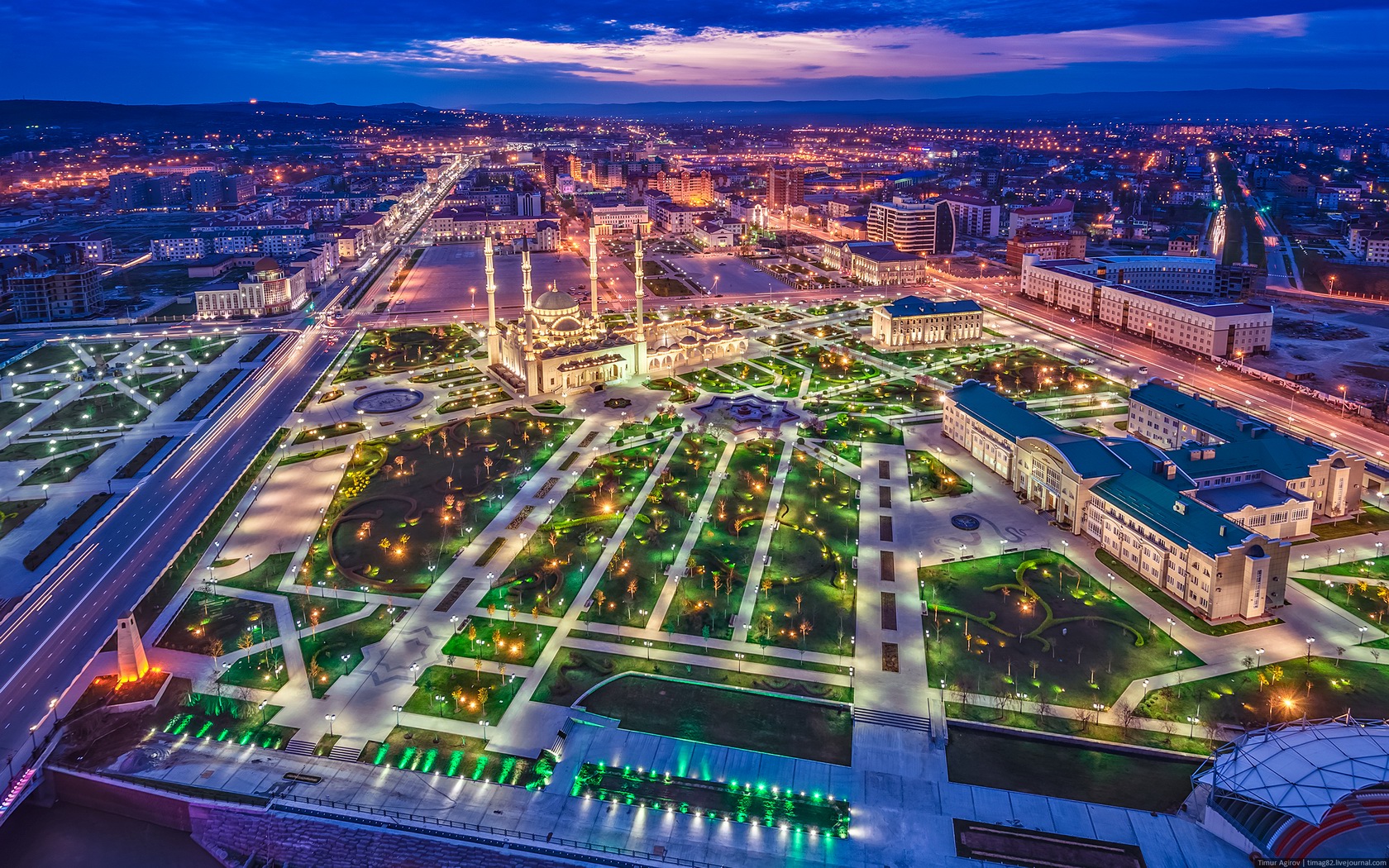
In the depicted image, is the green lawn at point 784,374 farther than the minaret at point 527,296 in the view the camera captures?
No

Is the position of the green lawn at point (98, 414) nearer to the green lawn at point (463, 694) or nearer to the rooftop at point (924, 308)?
the green lawn at point (463, 694)

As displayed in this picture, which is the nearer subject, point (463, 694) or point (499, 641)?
point (463, 694)

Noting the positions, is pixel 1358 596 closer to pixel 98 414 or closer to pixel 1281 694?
pixel 1281 694

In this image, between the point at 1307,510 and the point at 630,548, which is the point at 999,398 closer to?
the point at 1307,510

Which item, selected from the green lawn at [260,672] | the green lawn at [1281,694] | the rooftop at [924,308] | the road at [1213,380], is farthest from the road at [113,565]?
the road at [1213,380]

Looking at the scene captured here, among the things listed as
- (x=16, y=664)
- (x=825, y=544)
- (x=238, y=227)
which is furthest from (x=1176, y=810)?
(x=238, y=227)

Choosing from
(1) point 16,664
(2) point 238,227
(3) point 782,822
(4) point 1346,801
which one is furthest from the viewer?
(2) point 238,227

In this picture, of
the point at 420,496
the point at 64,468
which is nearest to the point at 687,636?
the point at 420,496
